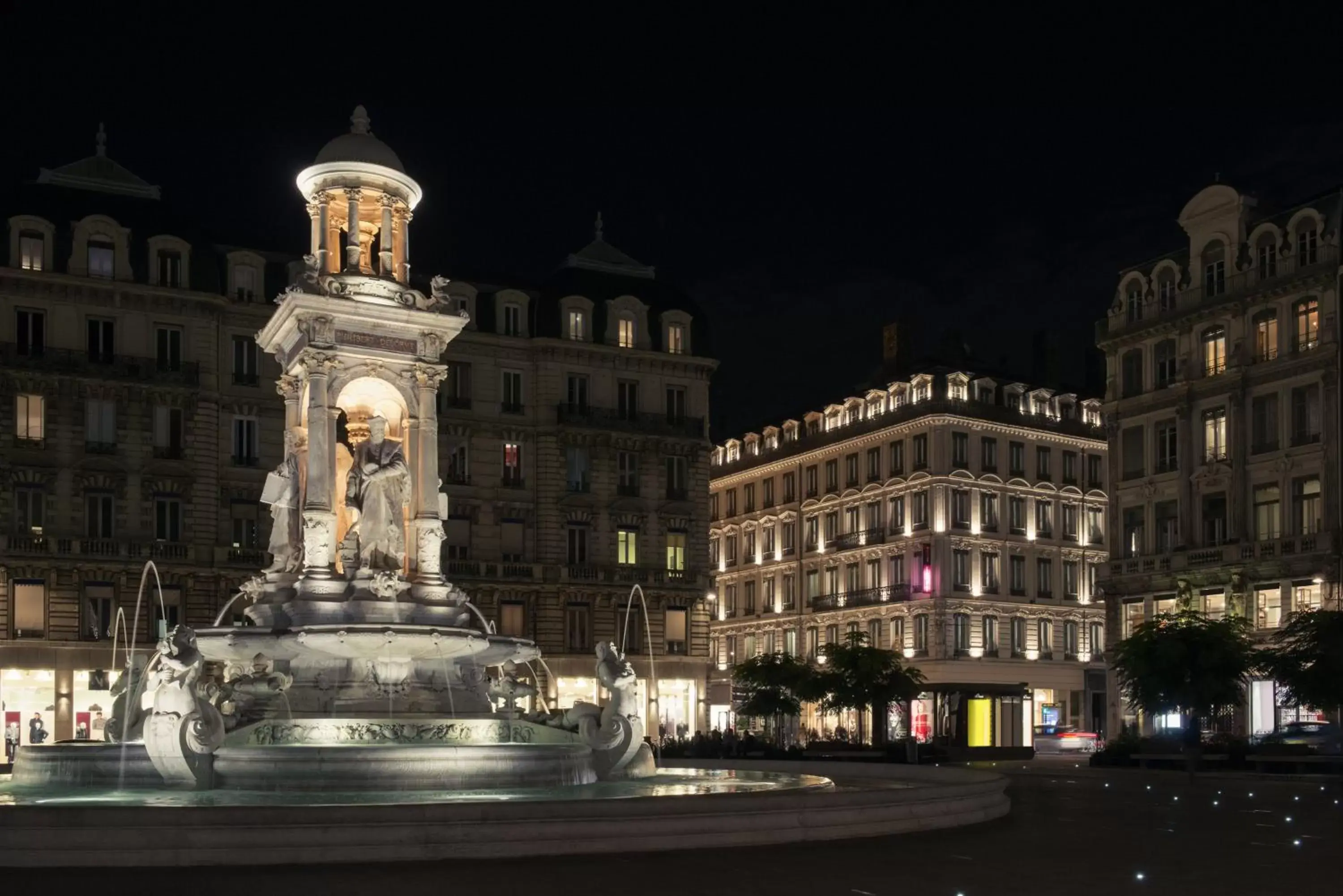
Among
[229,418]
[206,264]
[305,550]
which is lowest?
[305,550]

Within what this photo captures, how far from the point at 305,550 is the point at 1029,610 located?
68069 mm

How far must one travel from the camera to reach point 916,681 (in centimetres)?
7388

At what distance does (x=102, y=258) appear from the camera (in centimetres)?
6488

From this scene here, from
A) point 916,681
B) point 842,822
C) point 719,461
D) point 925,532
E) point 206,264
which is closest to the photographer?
point 842,822

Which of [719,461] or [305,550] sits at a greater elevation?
[719,461]

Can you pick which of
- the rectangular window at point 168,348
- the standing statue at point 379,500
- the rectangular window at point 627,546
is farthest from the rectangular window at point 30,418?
the standing statue at point 379,500

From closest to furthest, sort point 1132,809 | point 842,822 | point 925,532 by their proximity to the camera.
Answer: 1. point 842,822
2. point 1132,809
3. point 925,532

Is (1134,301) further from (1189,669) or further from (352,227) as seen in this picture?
(352,227)

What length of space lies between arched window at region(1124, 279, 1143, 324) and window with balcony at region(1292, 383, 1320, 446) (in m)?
10.2

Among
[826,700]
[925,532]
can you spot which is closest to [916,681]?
[826,700]

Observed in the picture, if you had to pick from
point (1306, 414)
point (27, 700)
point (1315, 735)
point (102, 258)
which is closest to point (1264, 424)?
point (1306, 414)

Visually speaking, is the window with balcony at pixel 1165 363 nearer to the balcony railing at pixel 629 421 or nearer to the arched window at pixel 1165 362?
the arched window at pixel 1165 362

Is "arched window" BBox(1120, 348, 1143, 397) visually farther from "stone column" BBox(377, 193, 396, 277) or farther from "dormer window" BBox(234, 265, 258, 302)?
"stone column" BBox(377, 193, 396, 277)

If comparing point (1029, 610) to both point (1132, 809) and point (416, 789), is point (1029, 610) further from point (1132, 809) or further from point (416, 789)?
point (416, 789)
